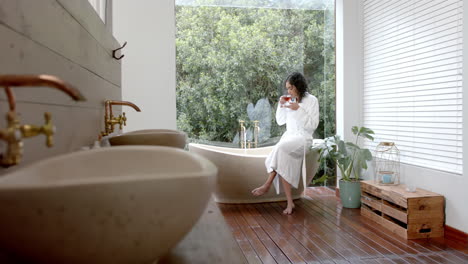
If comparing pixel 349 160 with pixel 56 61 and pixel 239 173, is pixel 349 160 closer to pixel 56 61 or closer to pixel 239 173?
pixel 239 173

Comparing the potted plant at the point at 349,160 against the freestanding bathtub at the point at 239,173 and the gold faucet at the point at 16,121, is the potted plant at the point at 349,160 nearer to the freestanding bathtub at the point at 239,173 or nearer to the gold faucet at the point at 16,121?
the freestanding bathtub at the point at 239,173

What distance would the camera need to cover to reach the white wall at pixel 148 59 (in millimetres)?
3965

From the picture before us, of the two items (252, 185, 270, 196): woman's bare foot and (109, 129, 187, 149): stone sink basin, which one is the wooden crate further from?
(109, 129, 187, 149): stone sink basin

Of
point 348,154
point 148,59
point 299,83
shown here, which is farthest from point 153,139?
point 348,154

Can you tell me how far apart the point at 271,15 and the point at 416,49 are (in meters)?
1.87

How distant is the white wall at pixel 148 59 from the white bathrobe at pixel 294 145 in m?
1.13

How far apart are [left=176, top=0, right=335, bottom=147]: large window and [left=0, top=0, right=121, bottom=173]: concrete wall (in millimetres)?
2558

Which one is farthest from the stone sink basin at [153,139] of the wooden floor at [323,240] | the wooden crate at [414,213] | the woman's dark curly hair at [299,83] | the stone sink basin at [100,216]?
the woman's dark curly hair at [299,83]

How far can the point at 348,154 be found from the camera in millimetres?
4258

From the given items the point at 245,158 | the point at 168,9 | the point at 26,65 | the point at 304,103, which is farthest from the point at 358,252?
the point at 168,9

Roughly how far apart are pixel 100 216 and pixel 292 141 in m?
3.56

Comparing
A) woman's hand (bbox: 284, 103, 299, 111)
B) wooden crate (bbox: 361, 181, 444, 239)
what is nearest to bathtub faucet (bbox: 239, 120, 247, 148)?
woman's hand (bbox: 284, 103, 299, 111)

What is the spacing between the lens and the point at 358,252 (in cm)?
265

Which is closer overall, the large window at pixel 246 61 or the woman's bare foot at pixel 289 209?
the woman's bare foot at pixel 289 209
